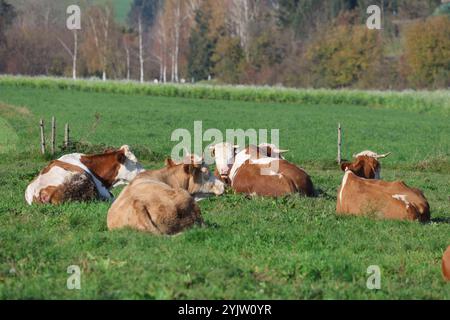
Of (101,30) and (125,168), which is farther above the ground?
(101,30)

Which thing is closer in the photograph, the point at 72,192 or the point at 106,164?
the point at 72,192

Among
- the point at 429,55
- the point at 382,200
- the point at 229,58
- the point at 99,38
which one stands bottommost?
the point at 382,200

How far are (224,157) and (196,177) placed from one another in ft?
14.5

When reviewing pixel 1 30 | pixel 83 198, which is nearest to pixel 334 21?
pixel 1 30

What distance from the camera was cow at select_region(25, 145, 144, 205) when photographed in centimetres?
1341

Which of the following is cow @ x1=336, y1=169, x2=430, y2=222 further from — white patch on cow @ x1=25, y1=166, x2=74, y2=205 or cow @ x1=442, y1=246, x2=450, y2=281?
white patch on cow @ x1=25, y1=166, x2=74, y2=205

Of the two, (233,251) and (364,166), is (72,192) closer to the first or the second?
(233,251)

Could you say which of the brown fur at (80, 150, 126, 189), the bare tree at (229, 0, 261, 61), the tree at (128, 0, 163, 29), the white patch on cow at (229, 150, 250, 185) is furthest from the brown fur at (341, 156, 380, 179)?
the tree at (128, 0, 163, 29)

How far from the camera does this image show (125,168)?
15203 millimetres

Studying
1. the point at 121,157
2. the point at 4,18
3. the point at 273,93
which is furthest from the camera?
the point at 4,18

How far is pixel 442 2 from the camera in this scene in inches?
4053

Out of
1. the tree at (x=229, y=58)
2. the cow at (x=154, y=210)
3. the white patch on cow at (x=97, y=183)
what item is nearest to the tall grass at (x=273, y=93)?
the tree at (x=229, y=58)

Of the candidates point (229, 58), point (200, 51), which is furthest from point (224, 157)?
point (200, 51)
